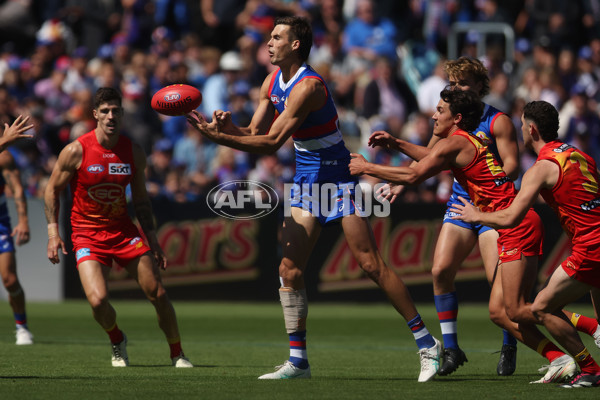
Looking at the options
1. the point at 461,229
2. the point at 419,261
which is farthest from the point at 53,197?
the point at 419,261

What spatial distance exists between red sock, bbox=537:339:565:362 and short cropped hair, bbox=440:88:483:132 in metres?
1.90

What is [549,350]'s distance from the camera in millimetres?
8805

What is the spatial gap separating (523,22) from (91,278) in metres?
15.9

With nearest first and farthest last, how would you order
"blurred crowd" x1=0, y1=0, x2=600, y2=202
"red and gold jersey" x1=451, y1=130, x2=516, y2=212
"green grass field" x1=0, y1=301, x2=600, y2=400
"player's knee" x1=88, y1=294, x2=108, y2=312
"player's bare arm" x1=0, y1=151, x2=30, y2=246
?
"green grass field" x1=0, y1=301, x2=600, y2=400
"red and gold jersey" x1=451, y1=130, x2=516, y2=212
"player's knee" x1=88, y1=294, x2=108, y2=312
"player's bare arm" x1=0, y1=151, x2=30, y2=246
"blurred crowd" x1=0, y1=0, x2=600, y2=202

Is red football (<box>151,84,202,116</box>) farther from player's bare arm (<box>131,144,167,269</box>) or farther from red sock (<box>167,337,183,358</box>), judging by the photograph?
red sock (<box>167,337,183,358</box>)

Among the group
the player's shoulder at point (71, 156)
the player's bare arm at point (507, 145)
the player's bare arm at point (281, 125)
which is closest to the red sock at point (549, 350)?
the player's bare arm at point (507, 145)

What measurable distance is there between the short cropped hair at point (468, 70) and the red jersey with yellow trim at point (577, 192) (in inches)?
62.5

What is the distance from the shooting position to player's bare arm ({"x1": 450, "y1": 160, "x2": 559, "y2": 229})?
312 inches

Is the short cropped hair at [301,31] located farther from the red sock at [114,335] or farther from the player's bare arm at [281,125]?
the red sock at [114,335]

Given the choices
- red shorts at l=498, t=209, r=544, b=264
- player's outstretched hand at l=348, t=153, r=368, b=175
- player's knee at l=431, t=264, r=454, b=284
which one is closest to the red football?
player's outstretched hand at l=348, t=153, r=368, b=175

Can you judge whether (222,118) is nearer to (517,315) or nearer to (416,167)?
(416,167)

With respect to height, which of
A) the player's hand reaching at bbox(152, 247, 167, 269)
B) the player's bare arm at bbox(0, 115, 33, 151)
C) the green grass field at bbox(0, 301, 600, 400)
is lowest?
the green grass field at bbox(0, 301, 600, 400)

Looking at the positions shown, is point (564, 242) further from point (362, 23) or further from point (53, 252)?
point (53, 252)

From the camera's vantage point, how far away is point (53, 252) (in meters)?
9.88
